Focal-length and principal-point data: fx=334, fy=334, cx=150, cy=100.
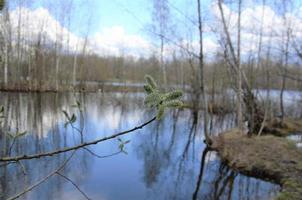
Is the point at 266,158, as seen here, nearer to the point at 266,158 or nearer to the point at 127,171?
the point at 266,158

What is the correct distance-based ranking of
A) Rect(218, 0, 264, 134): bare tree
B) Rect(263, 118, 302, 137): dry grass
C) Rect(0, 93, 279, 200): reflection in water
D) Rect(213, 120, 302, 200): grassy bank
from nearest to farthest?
Rect(0, 93, 279, 200): reflection in water < Rect(213, 120, 302, 200): grassy bank < Rect(218, 0, 264, 134): bare tree < Rect(263, 118, 302, 137): dry grass

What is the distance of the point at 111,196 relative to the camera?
7.39 meters

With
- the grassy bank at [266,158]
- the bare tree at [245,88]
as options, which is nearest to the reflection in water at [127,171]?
the grassy bank at [266,158]

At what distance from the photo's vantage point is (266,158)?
396 inches

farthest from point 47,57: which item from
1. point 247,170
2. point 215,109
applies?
point 247,170

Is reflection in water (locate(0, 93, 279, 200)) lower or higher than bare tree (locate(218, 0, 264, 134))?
lower

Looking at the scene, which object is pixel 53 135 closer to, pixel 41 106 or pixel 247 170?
pixel 247 170

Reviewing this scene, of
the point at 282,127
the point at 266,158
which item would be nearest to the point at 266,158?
the point at 266,158

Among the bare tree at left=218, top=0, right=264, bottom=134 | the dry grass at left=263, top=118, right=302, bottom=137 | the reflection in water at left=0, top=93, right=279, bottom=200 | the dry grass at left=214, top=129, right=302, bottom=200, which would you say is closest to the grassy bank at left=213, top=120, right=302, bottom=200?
the dry grass at left=214, top=129, right=302, bottom=200

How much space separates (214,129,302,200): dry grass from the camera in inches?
324

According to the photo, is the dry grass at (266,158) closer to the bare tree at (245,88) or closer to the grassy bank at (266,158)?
the grassy bank at (266,158)

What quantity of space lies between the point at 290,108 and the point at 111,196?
18.5m

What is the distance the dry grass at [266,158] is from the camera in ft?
27.0

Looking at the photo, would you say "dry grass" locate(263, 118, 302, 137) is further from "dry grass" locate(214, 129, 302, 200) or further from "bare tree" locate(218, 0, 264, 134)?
"dry grass" locate(214, 129, 302, 200)
